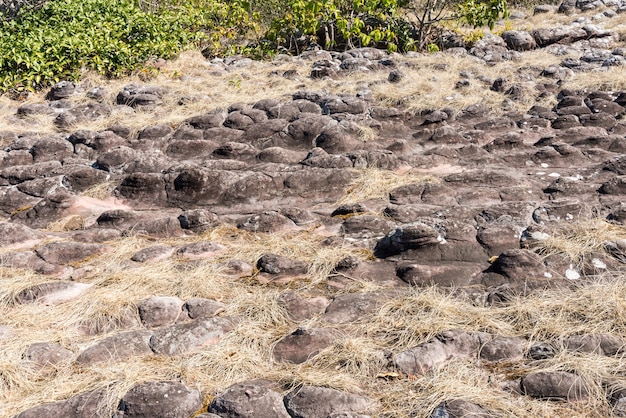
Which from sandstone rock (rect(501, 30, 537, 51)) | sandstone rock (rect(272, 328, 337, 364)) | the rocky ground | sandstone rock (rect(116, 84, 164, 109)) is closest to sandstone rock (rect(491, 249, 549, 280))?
the rocky ground

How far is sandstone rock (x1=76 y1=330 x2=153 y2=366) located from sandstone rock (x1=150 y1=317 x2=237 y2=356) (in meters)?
0.05

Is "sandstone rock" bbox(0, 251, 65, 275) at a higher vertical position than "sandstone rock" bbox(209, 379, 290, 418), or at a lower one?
lower

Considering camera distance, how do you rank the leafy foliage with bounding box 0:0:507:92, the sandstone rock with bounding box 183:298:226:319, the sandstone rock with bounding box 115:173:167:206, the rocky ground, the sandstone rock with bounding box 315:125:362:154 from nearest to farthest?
the rocky ground < the sandstone rock with bounding box 183:298:226:319 < the sandstone rock with bounding box 115:173:167:206 < the sandstone rock with bounding box 315:125:362:154 < the leafy foliage with bounding box 0:0:507:92

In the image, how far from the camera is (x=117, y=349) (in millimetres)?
3199

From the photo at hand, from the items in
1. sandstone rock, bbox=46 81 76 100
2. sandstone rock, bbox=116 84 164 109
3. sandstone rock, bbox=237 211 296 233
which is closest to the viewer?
sandstone rock, bbox=237 211 296 233

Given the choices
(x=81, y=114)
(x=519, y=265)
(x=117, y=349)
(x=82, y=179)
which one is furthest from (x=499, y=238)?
(x=81, y=114)

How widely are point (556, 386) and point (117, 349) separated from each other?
6.94 ft

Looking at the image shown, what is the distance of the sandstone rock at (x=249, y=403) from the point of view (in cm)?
263

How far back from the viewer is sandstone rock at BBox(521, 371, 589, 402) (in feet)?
8.58

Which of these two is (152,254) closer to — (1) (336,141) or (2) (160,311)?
(2) (160,311)

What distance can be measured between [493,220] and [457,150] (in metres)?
1.72

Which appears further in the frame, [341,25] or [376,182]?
[341,25]

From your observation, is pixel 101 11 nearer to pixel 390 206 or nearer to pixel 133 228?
pixel 133 228

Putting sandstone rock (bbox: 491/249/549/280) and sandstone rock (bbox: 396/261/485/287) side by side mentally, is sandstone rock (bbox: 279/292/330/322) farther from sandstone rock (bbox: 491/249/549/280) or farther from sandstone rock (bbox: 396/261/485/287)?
sandstone rock (bbox: 491/249/549/280)
